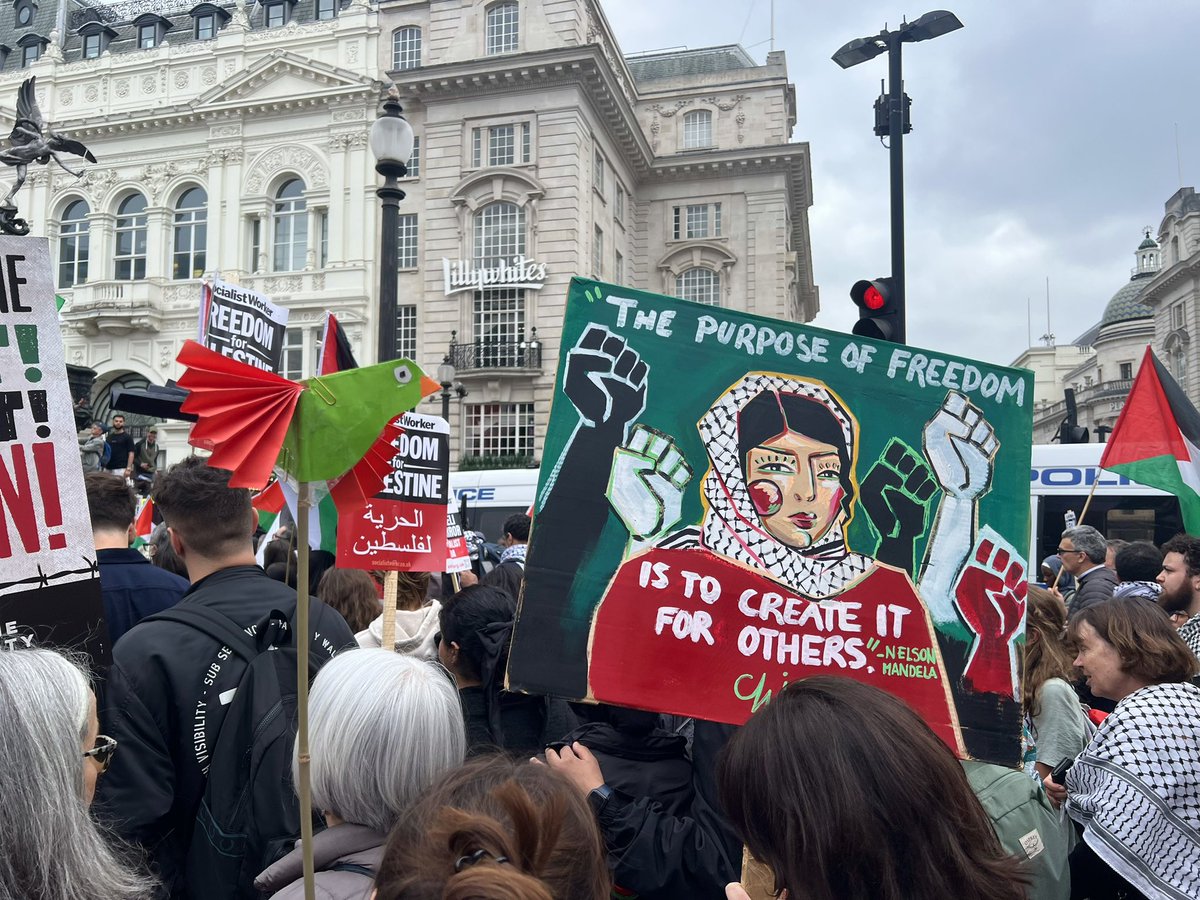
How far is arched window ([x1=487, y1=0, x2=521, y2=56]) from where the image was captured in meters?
32.1

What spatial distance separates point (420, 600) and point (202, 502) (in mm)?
2697

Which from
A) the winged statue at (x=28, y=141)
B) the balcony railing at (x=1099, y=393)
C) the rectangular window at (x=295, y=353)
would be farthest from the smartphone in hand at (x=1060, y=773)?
the balcony railing at (x=1099, y=393)

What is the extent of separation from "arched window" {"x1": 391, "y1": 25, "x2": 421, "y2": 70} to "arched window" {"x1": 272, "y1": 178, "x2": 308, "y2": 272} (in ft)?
17.6

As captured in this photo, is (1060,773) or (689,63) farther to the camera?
(689,63)

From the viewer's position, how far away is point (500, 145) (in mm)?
31734

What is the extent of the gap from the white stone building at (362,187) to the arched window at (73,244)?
0.24 feet

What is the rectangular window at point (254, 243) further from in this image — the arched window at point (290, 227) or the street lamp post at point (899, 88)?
the street lamp post at point (899, 88)

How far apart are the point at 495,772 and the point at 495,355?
99.3ft

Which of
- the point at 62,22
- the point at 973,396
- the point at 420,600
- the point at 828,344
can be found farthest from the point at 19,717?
the point at 62,22

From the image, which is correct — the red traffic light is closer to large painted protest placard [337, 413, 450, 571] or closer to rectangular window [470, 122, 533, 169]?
large painted protest placard [337, 413, 450, 571]

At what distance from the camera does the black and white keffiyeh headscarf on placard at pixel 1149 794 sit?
2721mm

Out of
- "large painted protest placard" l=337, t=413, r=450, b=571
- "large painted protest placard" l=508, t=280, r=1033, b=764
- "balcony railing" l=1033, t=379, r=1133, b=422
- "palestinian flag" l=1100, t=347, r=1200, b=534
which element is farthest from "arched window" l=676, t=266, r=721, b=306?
"balcony railing" l=1033, t=379, r=1133, b=422

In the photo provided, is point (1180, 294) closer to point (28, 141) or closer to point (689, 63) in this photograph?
point (689, 63)

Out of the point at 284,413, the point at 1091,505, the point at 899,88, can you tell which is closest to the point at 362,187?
the point at 1091,505
